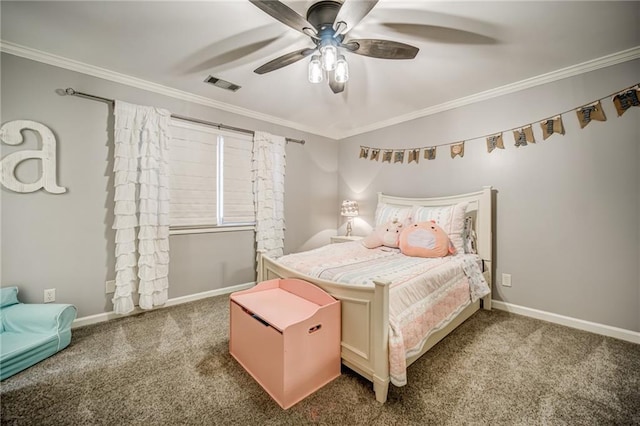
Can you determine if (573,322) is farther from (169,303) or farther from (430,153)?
(169,303)

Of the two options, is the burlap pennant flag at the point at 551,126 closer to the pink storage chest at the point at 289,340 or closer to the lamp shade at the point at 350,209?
the lamp shade at the point at 350,209

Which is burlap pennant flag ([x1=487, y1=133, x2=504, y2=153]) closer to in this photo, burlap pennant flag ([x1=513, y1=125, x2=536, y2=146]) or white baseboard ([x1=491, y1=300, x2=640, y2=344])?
burlap pennant flag ([x1=513, y1=125, x2=536, y2=146])

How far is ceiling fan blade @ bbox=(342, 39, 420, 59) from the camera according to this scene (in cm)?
164

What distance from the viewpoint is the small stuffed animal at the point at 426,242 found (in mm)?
2426

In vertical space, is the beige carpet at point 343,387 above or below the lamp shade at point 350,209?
below

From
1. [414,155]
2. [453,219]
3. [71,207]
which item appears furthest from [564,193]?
[71,207]

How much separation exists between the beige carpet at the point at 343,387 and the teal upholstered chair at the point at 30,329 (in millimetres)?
79

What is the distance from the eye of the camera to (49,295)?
7.34ft

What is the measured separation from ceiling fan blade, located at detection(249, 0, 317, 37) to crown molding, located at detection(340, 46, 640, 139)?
2.23 meters

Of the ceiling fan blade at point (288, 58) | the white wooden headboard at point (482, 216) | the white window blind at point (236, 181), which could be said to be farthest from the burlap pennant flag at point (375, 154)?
the ceiling fan blade at point (288, 58)

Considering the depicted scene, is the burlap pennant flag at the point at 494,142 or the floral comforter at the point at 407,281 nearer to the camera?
the floral comforter at the point at 407,281

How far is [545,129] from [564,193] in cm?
64

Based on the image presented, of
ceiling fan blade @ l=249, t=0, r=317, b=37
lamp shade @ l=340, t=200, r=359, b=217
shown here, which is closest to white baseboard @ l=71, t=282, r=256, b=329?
lamp shade @ l=340, t=200, r=359, b=217

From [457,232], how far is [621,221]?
122 centimetres
